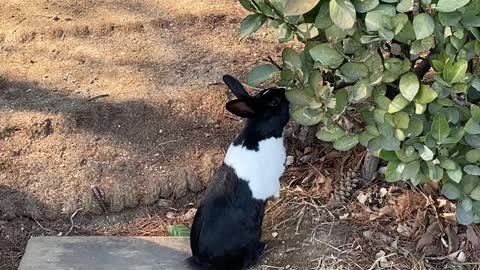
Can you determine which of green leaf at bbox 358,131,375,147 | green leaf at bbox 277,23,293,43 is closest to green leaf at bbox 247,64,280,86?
green leaf at bbox 277,23,293,43

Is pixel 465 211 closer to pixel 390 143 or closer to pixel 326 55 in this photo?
pixel 390 143

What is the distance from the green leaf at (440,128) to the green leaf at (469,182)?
1.25 ft

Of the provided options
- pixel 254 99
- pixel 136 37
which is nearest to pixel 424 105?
pixel 254 99

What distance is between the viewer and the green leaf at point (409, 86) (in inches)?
106

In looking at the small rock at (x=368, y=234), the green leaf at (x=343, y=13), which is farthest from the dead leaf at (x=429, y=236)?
the green leaf at (x=343, y=13)

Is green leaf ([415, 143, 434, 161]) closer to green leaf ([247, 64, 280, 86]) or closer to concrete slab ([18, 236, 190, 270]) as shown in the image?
green leaf ([247, 64, 280, 86])

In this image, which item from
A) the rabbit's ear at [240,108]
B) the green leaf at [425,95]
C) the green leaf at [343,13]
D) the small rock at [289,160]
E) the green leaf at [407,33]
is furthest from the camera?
the small rock at [289,160]

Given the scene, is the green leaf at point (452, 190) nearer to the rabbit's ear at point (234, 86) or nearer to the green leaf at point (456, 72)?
the green leaf at point (456, 72)

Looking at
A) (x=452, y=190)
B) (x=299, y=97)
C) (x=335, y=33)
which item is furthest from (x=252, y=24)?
(x=452, y=190)

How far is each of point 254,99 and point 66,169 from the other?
3.83 feet

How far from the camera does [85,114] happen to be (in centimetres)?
430

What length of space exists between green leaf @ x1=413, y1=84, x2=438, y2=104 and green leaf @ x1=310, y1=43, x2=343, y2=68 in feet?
0.97

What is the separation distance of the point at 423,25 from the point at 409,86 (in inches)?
11.7

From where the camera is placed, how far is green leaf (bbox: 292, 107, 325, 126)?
3012 millimetres
